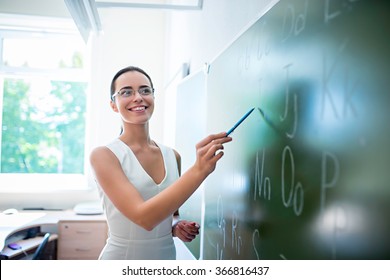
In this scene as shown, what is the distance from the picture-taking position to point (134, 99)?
92cm

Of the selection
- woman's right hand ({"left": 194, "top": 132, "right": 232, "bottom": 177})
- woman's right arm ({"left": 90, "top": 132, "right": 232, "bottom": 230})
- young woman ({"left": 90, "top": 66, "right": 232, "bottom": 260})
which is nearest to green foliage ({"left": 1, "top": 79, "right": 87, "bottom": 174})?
young woman ({"left": 90, "top": 66, "right": 232, "bottom": 260})

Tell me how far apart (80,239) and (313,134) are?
255cm

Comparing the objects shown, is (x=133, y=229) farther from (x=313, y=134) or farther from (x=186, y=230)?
Answer: (x=313, y=134)

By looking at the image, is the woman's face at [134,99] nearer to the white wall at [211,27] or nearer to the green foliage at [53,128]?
the white wall at [211,27]

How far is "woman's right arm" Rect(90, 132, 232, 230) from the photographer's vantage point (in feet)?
2.29

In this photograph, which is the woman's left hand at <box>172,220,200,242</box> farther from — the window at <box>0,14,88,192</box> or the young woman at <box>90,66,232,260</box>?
the window at <box>0,14,88,192</box>

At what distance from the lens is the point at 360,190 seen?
1.34 ft

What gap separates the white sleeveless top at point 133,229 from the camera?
2.93 ft

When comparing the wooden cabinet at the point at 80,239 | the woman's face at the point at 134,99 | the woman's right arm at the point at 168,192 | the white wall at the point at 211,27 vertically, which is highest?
the white wall at the point at 211,27

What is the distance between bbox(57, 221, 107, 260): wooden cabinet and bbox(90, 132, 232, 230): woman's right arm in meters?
2.07

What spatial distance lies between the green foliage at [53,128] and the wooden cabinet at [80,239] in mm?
709

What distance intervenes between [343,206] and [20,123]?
3149 mm

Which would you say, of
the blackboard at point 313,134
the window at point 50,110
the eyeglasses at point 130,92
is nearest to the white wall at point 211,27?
the blackboard at point 313,134
